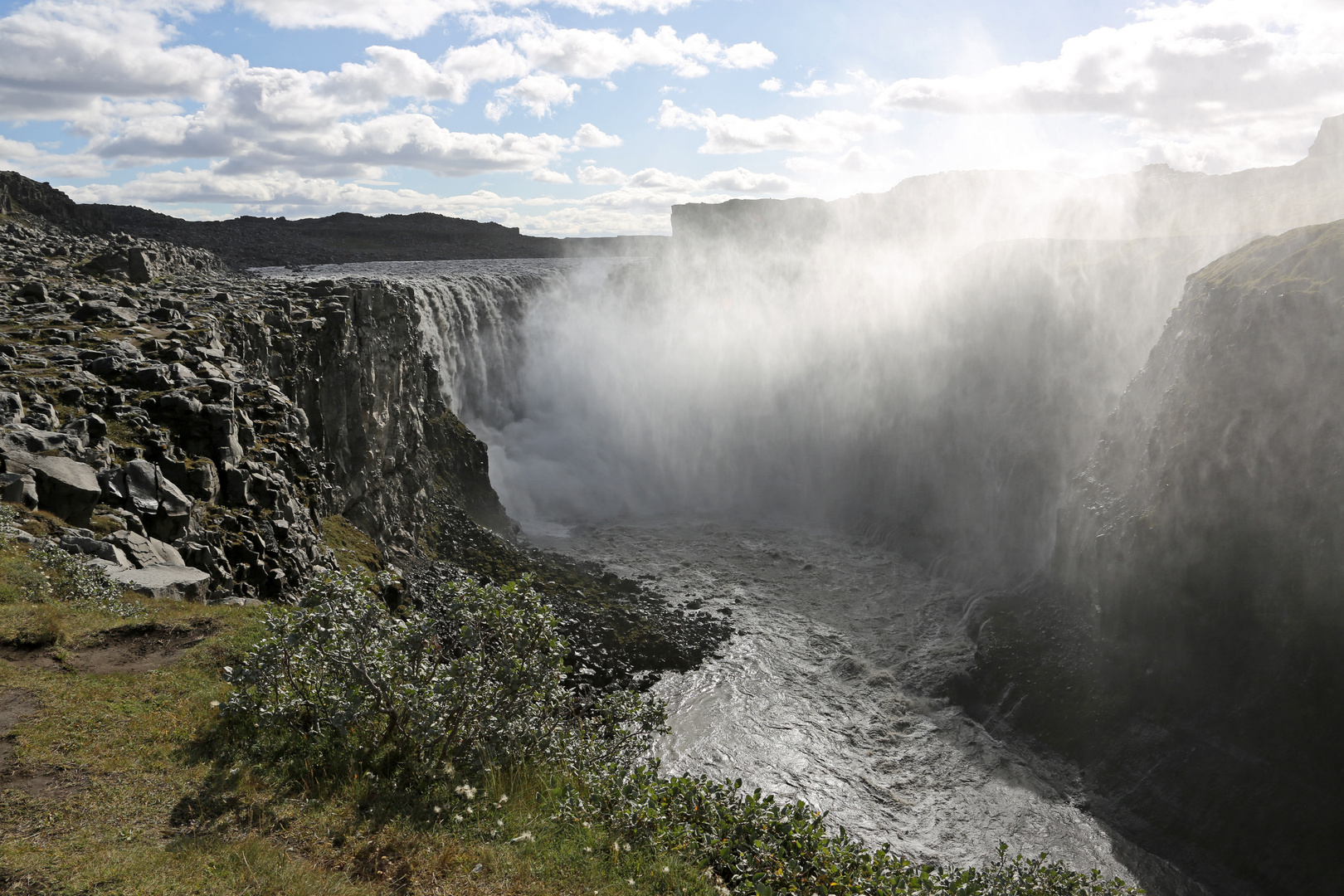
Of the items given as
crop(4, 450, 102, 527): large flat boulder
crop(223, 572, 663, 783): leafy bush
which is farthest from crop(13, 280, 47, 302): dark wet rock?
crop(223, 572, 663, 783): leafy bush

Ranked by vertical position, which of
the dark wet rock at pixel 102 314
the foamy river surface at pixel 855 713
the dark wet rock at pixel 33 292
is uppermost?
the dark wet rock at pixel 33 292

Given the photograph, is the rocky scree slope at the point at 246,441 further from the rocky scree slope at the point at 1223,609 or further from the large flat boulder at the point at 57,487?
the rocky scree slope at the point at 1223,609

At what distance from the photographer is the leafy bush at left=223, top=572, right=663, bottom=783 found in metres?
8.88

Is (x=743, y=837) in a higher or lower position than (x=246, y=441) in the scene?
lower

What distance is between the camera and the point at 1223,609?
76.4 ft

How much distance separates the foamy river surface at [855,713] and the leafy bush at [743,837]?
34.4 feet

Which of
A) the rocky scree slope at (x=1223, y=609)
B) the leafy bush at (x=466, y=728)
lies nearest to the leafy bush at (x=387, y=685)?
the leafy bush at (x=466, y=728)

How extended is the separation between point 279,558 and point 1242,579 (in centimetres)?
2653

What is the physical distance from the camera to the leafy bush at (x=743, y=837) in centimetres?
941

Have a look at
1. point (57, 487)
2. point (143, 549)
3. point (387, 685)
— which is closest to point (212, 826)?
point (387, 685)

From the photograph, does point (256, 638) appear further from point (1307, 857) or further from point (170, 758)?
point (1307, 857)

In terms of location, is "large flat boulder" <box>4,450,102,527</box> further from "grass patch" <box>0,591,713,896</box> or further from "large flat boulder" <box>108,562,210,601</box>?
"grass patch" <box>0,591,713,896</box>

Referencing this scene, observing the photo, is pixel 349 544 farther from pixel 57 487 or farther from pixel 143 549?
pixel 57 487

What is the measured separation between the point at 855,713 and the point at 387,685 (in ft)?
66.5
